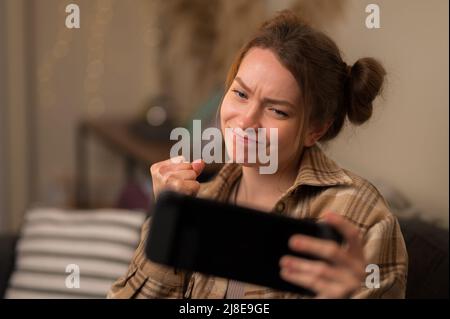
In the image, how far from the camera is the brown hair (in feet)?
2.13

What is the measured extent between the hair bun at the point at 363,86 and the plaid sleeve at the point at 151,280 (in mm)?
248

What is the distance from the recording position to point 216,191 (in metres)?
0.79

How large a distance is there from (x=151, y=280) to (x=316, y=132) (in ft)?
0.77

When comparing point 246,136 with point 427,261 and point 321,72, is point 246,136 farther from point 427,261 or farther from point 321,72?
point 427,261

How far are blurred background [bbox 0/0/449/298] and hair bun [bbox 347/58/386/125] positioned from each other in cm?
2

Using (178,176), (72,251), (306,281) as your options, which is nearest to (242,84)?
(178,176)

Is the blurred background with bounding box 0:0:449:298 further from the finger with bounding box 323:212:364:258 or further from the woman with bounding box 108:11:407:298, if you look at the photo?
the finger with bounding box 323:212:364:258

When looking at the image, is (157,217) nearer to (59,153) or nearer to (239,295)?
(239,295)

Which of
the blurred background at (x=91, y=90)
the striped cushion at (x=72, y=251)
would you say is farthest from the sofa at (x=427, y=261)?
the blurred background at (x=91, y=90)

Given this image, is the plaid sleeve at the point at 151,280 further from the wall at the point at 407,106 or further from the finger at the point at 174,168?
the wall at the point at 407,106

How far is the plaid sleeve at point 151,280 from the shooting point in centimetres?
69

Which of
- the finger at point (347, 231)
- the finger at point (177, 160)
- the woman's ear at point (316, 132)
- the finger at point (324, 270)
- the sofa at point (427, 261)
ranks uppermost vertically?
the woman's ear at point (316, 132)

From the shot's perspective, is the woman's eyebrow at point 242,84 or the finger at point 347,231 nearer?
the finger at point 347,231

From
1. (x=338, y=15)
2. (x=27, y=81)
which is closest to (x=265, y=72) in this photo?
(x=338, y=15)
